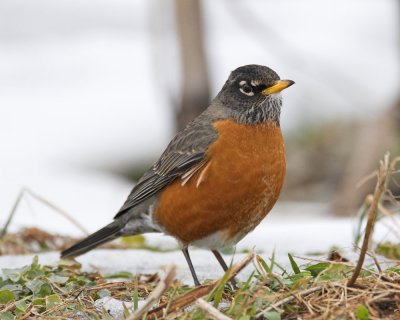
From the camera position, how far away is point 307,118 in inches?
517

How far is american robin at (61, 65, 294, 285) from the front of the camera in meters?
5.02

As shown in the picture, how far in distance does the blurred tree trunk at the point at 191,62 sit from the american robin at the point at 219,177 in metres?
4.29

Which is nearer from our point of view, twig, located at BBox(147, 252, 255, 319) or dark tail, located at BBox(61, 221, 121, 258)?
twig, located at BBox(147, 252, 255, 319)

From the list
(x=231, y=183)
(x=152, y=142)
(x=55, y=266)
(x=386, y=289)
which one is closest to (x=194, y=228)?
(x=231, y=183)

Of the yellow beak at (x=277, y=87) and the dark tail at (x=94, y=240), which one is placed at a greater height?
the yellow beak at (x=277, y=87)

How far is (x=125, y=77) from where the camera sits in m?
14.6

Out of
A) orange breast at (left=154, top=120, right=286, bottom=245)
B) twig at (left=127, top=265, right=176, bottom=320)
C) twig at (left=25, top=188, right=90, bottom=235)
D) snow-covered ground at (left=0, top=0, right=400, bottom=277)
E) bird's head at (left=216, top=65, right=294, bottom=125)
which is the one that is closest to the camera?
twig at (left=127, top=265, right=176, bottom=320)

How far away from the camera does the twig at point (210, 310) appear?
3.41 metres

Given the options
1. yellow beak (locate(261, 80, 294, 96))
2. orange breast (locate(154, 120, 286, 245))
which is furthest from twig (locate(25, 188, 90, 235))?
yellow beak (locate(261, 80, 294, 96))

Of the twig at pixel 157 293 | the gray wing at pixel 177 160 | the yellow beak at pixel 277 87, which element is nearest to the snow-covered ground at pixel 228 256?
the gray wing at pixel 177 160

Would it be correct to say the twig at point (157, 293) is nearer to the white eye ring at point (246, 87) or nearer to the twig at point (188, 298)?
the twig at point (188, 298)

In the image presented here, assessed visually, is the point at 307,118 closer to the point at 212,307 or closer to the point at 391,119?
the point at 391,119

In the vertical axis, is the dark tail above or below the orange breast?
below

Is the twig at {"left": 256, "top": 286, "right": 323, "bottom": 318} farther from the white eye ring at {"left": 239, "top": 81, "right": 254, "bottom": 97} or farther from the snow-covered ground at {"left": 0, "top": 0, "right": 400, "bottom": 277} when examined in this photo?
the snow-covered ground at {"left": 0, "top": 0, "right": 400, "bottom": 277}
